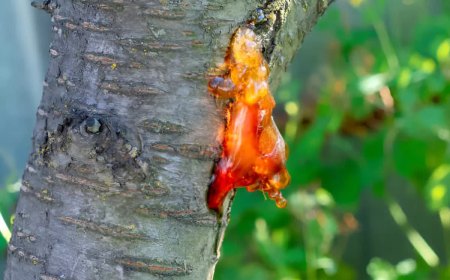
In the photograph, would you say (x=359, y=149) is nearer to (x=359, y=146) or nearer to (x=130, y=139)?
(x=359, y=146)

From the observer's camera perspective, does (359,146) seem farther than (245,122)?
Yes

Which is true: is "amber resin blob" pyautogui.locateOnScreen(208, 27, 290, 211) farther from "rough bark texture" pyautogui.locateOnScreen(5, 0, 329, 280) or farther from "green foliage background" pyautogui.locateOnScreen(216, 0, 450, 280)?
"green foliage background" pyautogui.locateOnScreen(216, 0, 450, 280)

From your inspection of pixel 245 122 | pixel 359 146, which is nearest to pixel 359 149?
pixel 359 146

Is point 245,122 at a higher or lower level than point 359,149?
higher

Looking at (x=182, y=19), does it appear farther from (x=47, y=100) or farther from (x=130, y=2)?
(x=47, y=100)

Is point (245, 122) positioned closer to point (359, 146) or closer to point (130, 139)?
point (130, 139)

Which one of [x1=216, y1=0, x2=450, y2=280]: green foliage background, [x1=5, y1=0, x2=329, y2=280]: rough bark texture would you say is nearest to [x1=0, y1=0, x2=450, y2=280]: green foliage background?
[x1=216, y1=0, x2=450, y2=280]: green foliage background
